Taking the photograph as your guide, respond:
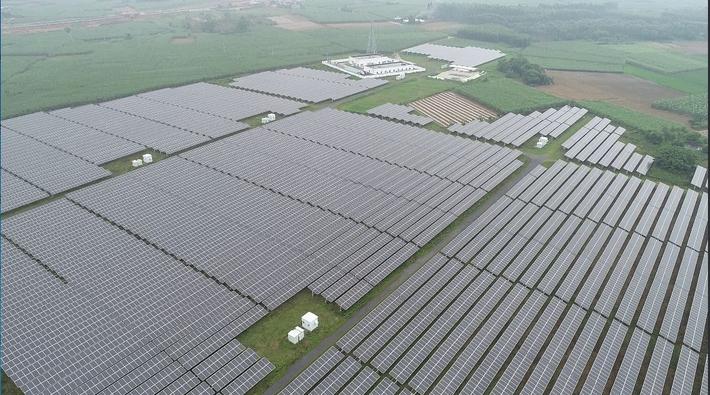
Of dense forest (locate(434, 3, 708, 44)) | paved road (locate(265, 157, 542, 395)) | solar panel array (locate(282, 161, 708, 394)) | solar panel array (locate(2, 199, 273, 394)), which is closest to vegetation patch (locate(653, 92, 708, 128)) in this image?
solar panel array (locate(282, 161, 708, 394))

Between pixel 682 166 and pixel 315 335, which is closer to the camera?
pixel 315 335

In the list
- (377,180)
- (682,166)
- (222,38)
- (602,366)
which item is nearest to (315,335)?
(602,366)

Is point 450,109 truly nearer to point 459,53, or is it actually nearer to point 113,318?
point 459,53

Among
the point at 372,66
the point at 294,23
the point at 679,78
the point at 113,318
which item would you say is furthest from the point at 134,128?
the point at 679,78

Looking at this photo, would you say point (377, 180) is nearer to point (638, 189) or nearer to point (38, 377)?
point (638, 189)

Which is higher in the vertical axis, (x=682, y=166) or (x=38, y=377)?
(x=682, y=166)

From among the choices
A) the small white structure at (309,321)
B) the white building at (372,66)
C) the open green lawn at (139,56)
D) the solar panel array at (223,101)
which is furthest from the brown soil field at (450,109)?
the small white structure at (309,321)
